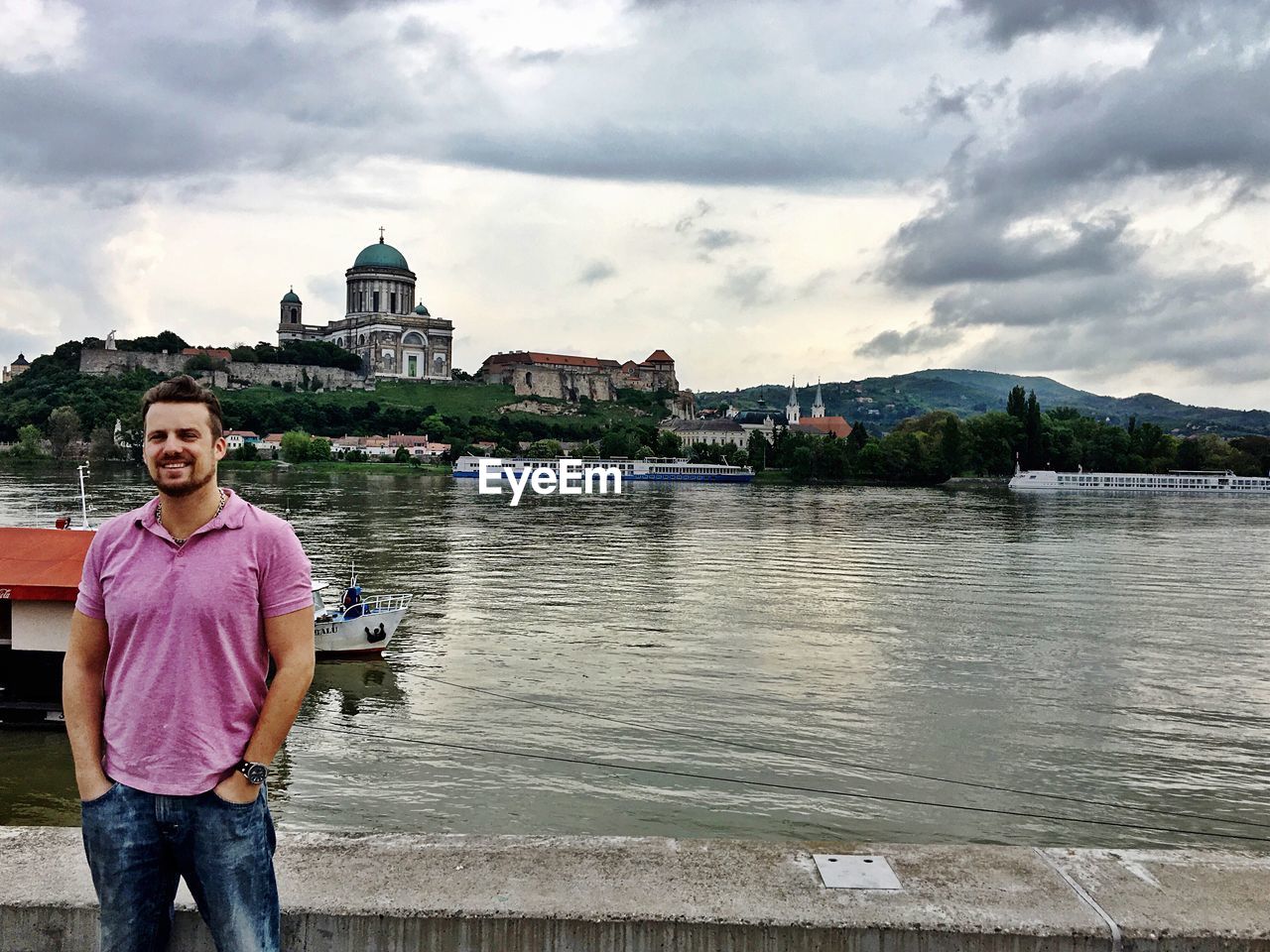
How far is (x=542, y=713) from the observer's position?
1491 centimetres

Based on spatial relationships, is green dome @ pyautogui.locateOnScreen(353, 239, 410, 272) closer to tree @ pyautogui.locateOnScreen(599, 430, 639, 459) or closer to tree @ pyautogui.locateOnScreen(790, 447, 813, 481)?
tree @ pyautogui.locateOnScreen(599, 430, 639, 459)

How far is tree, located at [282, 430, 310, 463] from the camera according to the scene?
116 m

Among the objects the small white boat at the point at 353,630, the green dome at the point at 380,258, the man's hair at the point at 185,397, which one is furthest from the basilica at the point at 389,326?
the man's hair at the point at 185,397

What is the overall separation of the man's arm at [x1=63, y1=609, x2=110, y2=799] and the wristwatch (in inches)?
13.5

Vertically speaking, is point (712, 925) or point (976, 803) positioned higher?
point (712, 925)

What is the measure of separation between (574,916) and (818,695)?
13685mm

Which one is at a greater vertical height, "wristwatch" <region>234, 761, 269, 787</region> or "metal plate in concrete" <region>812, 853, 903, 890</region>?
"wristwatch" <region>234, 761, 269, 787</region>

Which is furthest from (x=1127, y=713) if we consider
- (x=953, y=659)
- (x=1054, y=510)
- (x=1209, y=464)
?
(x=1209, y=464)

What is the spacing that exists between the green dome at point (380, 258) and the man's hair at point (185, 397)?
162441 mm

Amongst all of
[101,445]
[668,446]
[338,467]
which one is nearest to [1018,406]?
[668,446]


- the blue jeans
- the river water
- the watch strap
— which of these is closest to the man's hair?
the watch strap

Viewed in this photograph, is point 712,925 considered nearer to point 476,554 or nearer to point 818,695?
point 818,695

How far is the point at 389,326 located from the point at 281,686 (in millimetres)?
156877

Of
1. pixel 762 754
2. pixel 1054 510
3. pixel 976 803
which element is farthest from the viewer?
pixel 1054 510
